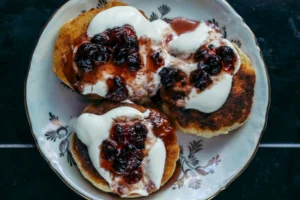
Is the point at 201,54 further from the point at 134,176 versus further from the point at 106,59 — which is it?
the point at 134,176

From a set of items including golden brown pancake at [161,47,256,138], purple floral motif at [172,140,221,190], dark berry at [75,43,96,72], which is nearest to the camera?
dark berry at [75,43,96,72]

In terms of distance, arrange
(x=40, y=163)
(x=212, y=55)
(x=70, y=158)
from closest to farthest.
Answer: (x=212, y=55)
(x=70, y=158)
(x=40, y=163)

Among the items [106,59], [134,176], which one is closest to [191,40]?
[106,59]

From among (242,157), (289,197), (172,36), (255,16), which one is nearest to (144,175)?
(242,157)

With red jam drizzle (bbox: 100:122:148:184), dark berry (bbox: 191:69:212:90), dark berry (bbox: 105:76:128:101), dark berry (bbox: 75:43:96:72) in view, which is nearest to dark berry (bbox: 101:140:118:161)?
red jam drizzle (bbox: 100:122:148:184)

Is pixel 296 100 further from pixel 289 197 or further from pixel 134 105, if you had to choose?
pixel 134 105

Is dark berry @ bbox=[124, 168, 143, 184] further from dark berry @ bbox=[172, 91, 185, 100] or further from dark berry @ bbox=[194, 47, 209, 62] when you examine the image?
dark berry @ bbox=[194, 47, 209, 62]
